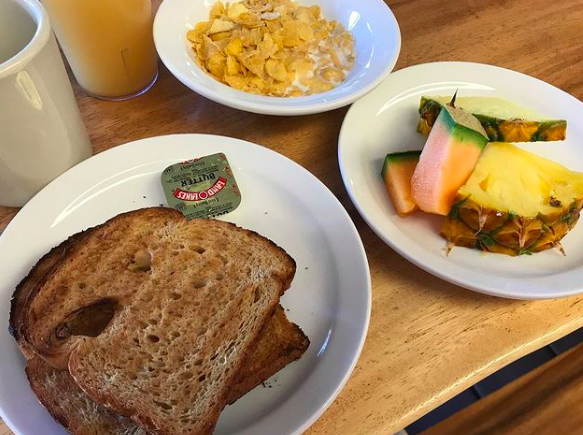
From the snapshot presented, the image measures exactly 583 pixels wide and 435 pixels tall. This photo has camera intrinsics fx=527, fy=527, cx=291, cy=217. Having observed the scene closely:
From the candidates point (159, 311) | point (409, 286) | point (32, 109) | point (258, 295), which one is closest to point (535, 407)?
point (409, 286)

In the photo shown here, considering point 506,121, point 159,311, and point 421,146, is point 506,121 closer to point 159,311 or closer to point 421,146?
point 421,146

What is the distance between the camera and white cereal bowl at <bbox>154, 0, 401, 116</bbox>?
0.89 meters

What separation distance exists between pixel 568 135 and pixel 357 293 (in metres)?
0.57

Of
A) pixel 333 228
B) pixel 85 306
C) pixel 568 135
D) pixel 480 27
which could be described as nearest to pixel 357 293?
pixel 333 228

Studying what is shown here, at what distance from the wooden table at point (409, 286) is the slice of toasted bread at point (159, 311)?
0.52 feet

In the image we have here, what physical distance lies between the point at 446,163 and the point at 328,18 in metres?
0.55

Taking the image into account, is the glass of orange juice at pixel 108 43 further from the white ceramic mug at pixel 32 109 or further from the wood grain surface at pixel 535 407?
the wood grain surface at pixel 535 407

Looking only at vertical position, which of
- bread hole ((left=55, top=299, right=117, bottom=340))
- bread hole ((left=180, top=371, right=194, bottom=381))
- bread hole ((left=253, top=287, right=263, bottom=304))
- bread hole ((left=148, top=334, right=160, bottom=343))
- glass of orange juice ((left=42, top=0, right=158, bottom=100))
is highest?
glass of orange juice ((left=42, top=0, right=158, bottom=100))

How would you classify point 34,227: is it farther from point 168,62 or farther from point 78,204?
point 168,62

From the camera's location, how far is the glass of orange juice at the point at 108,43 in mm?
860

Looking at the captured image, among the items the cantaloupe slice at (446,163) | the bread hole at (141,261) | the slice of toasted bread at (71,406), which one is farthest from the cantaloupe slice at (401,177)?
the slice of toasted bread at (71,406)

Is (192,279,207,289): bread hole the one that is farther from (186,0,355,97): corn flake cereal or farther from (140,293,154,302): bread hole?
(186,0,355,97): corn flake cereal

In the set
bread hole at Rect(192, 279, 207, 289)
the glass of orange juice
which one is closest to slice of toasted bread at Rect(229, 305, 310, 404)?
bread hole at Rect(192, 279, 207, 289)

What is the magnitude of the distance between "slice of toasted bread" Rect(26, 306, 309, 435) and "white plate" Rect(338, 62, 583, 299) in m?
0.21
